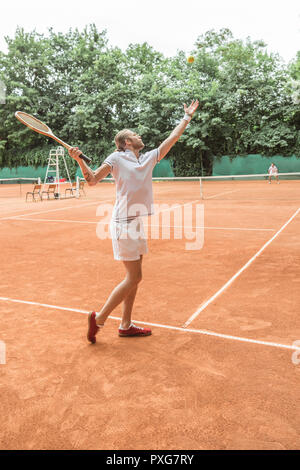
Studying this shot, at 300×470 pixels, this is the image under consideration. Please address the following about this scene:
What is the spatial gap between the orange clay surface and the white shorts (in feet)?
2.58

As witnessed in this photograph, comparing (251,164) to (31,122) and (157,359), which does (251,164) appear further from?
(157,359)

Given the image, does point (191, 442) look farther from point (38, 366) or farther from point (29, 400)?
point (38, 366)

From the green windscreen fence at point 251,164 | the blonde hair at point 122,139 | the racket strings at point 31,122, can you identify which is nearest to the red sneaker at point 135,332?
the blonde hair at point 122,139

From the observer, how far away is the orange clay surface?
2.21m

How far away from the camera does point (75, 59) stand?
37.8 metres

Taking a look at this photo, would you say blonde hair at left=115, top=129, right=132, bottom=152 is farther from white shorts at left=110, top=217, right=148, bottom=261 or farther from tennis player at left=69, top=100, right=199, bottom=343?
white shorts at left=110, top=217, right=148, bottom=261

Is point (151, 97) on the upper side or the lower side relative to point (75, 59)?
lower

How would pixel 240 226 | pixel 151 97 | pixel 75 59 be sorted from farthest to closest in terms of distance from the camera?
pixel 75 59, pixel 151 97, pixel 240 226

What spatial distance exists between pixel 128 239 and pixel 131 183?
43 cm

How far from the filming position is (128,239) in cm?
310

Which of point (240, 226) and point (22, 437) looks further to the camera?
point (240, 226)

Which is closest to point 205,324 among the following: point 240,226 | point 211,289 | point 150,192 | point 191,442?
point 211,289

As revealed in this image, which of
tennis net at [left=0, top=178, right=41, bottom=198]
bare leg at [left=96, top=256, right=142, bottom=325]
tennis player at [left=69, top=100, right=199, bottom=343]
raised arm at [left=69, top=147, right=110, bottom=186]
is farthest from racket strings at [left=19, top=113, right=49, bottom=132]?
tennis net at [left=0, top=178, right=41, bottom=198]

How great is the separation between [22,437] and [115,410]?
1.77 feet
